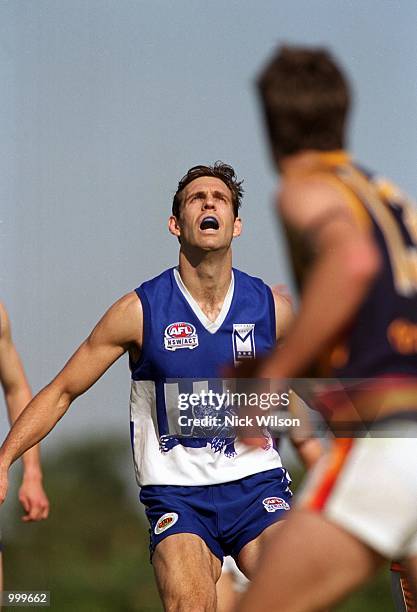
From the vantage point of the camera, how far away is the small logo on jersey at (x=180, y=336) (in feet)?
17.0

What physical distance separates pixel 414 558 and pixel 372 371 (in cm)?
42

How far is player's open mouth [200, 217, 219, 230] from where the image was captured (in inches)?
212

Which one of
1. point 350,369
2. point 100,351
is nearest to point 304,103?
point 350,369

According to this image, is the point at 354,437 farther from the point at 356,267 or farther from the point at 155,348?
the point at 155,348

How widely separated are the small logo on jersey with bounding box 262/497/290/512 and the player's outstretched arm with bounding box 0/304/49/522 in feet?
3.32

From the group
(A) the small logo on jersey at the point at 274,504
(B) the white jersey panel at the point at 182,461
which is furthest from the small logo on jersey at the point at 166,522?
(A) the small logo on jersey at the point at 274,504

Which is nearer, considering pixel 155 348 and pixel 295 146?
pixel 295 146

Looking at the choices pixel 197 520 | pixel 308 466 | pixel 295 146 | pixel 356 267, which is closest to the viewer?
pixel 356 267

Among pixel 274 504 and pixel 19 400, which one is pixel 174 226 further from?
pixel 274 504

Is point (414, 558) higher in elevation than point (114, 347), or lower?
higher

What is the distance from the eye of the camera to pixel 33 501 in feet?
17.7

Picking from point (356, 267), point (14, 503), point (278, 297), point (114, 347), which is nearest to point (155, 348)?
point (114, 347)

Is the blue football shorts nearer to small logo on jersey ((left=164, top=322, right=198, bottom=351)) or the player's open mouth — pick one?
small logo on jersey ((left=164, top=322, right=198, bottom=351))

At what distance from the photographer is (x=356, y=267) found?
8.37ft
